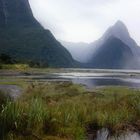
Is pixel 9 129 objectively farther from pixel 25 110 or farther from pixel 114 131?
pixel 114 131

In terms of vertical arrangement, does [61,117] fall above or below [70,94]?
above

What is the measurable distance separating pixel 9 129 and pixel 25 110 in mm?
1475

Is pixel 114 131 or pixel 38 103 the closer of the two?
pixel 38 103

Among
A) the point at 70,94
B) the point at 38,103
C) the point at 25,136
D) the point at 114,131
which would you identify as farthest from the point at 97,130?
the point at 70,94

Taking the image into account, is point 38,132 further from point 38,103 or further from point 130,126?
point 130,126

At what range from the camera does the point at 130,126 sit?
58.2 ft

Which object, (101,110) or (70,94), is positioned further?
(70,94)

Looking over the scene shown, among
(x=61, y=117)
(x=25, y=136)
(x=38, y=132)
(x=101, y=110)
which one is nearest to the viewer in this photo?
(x=25, y=136)

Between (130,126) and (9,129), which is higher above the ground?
(9,129)

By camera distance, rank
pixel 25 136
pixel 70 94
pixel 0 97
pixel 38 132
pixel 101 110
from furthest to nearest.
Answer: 1. pixel 70 94
2. pixel 101 110
3. pixel 0 97
4. pixel 38 132
5. pixel 25 136

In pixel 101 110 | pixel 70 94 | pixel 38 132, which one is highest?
pixel 38 132

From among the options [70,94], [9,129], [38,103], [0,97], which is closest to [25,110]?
[38,103]

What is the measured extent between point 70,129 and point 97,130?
2.48 meters

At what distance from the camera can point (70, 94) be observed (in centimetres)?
3491
